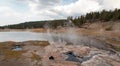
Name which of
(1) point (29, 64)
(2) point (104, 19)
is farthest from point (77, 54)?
(2) point (104, 19)

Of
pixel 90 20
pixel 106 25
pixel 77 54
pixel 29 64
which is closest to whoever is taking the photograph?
pixel 29 64

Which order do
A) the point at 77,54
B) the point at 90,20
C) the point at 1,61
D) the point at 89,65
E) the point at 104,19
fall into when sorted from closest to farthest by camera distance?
the point at 89,65
the point at 1,61
the point at 77,54
the point at 104,19
the point at 90,20

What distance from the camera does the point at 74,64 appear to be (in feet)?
114

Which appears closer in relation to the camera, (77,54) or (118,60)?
(118,60)

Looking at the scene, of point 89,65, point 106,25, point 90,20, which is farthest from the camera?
point 90,20

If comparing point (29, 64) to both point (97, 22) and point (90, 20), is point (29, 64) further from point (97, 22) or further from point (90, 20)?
point (90, 20)

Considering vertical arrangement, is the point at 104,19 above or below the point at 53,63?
above

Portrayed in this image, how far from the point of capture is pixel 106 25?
122 metres

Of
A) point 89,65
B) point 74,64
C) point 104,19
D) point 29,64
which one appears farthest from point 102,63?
point 104,19

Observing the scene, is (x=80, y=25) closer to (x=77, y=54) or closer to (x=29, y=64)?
(x=77, y=54)

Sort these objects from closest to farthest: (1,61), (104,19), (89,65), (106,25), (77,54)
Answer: (89,65)
(1,61)
(77,54)
(106,25)
(104,19)

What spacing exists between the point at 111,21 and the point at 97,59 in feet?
303

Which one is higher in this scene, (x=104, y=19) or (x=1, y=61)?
(x=104, y=19)

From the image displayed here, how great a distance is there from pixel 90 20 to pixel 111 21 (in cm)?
2758
